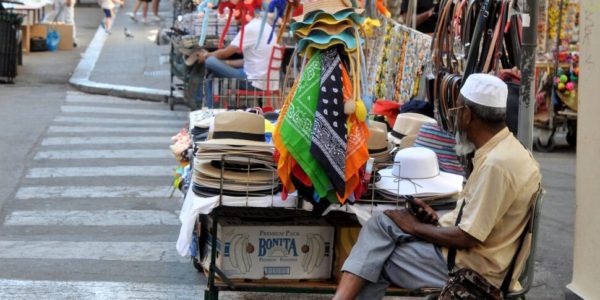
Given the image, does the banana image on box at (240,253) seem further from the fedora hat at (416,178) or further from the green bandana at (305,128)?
the fedora hat at (416,178)

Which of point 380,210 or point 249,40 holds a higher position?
point 249,40

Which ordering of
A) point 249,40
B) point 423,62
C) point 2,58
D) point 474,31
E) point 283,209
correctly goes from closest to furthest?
point 283,209, point 474,31, point 423,62, point 249,40, point 2,58

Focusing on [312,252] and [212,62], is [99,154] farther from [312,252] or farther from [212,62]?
[312,252]

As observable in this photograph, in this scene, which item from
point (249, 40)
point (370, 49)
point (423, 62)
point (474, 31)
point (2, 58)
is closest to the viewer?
point (474, 31)

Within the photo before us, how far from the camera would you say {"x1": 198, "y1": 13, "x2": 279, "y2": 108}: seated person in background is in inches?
442

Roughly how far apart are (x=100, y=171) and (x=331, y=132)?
6.00 m

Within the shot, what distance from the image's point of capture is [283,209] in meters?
5.37

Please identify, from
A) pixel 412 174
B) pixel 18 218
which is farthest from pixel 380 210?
pixel 18 218

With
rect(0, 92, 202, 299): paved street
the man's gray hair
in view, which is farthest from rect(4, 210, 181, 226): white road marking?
the man's gray hair

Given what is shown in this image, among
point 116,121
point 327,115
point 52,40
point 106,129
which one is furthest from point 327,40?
point 52,40

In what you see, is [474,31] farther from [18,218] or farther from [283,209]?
[18,218]

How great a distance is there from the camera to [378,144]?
5695 millimetres

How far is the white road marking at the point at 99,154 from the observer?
446 inches

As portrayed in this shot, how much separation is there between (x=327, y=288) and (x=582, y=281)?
1.43 meters
